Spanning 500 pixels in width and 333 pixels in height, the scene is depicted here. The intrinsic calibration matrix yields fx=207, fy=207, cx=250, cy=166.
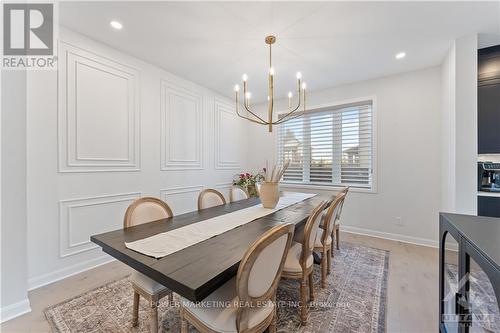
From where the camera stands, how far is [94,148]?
96.2 inches

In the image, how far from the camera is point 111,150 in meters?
2.60

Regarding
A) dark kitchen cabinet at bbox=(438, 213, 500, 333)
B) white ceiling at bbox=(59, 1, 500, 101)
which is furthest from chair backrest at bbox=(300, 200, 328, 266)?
white ceiling at bbox=(59, 1, 500, 101)

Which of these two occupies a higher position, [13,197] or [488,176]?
[488,176]

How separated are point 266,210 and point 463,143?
7.76ft

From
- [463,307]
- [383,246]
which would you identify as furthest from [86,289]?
[383,246]

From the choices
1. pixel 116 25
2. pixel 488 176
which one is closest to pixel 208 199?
pixel 116 25

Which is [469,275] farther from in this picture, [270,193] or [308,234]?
[270,193]

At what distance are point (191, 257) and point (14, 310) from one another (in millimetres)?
1761

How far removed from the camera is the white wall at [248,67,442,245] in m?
3.05

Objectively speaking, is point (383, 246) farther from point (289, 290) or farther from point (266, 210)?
point (266, 210)

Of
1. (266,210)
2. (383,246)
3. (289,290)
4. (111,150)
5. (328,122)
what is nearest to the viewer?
(289,290)

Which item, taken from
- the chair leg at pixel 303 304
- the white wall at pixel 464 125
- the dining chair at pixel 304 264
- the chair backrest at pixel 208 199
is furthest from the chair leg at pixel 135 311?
the white wall at pixel 464 125

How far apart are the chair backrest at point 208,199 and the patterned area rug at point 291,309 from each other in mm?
894

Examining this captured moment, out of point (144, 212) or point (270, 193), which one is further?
point (270, 193)
